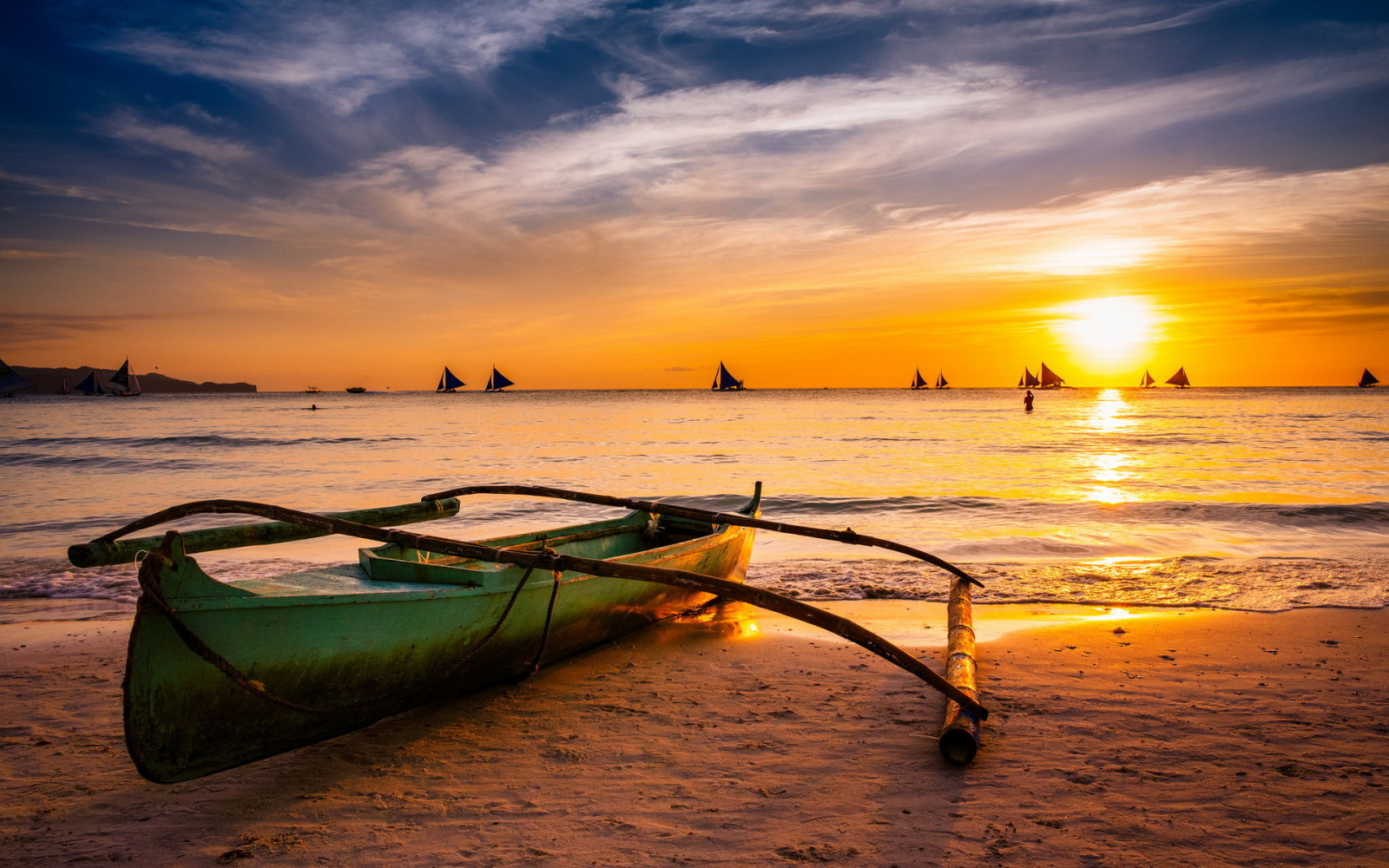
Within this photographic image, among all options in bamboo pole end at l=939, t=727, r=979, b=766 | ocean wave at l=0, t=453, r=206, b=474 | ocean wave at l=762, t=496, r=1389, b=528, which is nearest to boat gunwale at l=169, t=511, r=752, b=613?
bamboo pole end at l=939, t=727, r=979, b=766

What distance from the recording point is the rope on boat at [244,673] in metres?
3.21

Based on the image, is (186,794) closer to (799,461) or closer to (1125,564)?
(1125,564)

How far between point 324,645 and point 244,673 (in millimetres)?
368

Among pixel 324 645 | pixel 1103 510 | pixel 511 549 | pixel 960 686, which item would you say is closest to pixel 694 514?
pixel 511 549

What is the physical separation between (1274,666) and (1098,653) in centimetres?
109

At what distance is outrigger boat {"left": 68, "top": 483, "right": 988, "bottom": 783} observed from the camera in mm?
3381

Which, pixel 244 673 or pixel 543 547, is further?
pixel 543 547

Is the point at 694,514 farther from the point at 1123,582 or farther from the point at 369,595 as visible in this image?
the point at 1123,582

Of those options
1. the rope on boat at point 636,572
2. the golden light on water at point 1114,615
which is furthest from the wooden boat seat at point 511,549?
the golden light on water at point 1114,615

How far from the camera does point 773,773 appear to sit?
397cm

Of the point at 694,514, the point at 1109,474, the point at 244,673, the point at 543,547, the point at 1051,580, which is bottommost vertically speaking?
the point at 1051,580

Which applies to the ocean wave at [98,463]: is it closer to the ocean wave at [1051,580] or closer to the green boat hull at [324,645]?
the ocean wave at [1051,580]

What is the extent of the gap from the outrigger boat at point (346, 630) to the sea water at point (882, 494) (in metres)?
3.53

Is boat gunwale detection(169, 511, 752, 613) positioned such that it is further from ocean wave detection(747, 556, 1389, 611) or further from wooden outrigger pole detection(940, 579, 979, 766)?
ocean wave detection(747, 556, 1389, 611)
